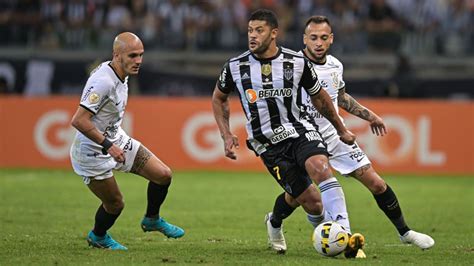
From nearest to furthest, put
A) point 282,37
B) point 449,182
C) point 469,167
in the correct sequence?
1. point 449,182
2. point 469,167
3. point 282,37

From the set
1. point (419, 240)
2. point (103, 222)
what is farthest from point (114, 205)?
point (419, 240)

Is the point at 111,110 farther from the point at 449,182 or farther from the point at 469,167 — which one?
the point at 469,167

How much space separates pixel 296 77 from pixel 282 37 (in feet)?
46.5

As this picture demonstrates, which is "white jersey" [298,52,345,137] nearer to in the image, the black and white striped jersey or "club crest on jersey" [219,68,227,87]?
the black and white striped jersey

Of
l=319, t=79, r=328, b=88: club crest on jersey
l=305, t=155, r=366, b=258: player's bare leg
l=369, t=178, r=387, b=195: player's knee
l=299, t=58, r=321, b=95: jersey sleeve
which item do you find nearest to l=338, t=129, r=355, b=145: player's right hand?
l=305, t=155, r=366, b=258: player's bare leg

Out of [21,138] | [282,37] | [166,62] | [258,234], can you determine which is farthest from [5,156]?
[258,234]

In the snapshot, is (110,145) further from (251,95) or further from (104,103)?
(251,95)

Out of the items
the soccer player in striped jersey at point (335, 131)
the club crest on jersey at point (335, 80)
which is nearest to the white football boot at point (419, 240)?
the soccer player in striped jersey at point (335, 131)

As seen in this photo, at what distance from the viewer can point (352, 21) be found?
24.8 m

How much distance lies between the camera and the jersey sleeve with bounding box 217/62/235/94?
1000cm

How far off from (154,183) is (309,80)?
2.07m

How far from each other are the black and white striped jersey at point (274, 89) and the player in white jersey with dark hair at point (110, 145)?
3.61 ft

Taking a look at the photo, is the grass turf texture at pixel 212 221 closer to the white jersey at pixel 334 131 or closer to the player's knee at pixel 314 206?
the player's knee at pixel 314 206

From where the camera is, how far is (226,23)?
81.6 ft
